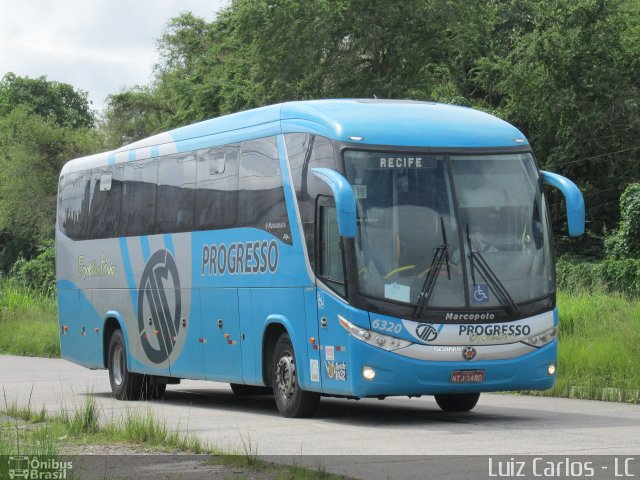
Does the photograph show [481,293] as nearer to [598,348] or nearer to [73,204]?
[598,348]

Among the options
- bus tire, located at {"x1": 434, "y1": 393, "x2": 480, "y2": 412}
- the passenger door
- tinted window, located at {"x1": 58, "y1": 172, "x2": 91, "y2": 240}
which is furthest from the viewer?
tinted window, located at {"x1": 58, "y1": 172, "x2": 91, "y2": 240}

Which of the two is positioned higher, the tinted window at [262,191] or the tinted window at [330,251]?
the tinted window at [262,191]

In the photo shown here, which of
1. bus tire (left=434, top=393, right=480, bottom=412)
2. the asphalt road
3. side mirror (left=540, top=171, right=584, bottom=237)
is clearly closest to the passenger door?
the asphalt road

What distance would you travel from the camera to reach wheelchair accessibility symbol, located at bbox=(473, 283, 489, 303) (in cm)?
1524

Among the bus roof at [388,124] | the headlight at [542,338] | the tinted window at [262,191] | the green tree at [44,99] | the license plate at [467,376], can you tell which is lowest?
the license plate at [467,376]

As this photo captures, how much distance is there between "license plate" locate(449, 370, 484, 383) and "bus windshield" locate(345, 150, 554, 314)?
2.37 feet

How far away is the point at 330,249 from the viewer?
1547 cm

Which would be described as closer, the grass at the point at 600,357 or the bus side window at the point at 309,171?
the bus side window at the point at 309,171

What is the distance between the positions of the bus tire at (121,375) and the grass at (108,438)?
5.53 metres

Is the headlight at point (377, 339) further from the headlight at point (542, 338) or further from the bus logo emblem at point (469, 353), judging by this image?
the headlight at point (542, 338)

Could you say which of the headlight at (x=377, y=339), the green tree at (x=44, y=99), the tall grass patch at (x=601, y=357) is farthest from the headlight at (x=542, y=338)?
the green tree at (x=44, y=99)

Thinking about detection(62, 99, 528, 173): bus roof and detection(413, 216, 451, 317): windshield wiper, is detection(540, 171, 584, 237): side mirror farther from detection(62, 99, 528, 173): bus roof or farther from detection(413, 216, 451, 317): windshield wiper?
detection(413, 216, 451, 317): windshield wiper

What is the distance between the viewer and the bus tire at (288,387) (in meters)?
16.2

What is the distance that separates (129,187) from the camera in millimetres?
21641
